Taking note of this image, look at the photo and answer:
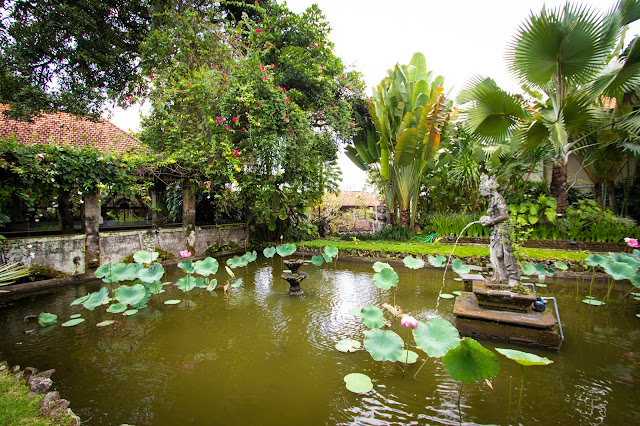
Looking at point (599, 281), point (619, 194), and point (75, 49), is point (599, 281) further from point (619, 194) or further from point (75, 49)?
point (75, 49)

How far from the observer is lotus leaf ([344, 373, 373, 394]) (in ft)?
8.73

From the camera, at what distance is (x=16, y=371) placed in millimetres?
2910

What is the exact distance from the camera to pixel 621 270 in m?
4.33

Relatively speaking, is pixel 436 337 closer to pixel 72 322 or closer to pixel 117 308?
pixel 117 308

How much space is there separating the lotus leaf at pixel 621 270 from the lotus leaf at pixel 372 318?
3626mm

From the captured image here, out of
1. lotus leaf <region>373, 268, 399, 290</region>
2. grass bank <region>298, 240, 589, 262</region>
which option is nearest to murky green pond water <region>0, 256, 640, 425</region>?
lotus leaf <region>373, 268, 399, 290</region>

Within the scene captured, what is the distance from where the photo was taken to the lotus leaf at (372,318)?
11.0ft

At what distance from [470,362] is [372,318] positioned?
4.09ft

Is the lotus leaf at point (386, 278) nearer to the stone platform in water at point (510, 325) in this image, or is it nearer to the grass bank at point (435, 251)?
the stone platform in water at point (510, 325)

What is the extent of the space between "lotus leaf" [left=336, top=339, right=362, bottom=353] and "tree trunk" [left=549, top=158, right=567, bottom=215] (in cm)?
756

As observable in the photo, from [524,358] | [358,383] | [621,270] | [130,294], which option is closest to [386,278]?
[358,383]

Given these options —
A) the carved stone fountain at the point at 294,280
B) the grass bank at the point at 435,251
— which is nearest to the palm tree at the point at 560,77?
the grass bank at the point at 435,251

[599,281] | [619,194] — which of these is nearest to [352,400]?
[599,281]

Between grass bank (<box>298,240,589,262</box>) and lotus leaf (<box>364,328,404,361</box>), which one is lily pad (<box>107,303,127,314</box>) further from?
grass bank (<box>298,240,589,262</box>)
